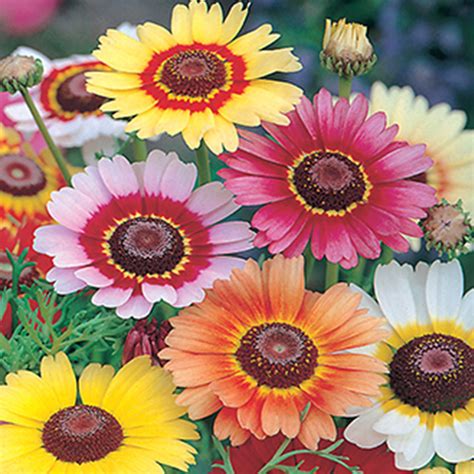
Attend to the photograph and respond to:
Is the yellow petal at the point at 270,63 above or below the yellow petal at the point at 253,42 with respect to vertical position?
below

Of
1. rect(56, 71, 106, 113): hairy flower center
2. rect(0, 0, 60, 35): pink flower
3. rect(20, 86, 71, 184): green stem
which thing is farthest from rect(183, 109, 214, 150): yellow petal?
rect(0, 0, 60, 35): pink flower

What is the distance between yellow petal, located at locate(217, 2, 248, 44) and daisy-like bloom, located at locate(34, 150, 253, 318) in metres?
0.07

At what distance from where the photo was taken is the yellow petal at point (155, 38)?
1.82ft

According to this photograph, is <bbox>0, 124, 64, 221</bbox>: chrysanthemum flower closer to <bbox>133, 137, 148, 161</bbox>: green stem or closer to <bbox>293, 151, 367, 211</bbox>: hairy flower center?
<bbox>133, 137, 148, 161</bbox>: green stem

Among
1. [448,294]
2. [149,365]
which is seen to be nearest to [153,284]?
[149,365]

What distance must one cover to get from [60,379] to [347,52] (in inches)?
8.4

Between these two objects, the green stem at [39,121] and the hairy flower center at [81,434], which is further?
the green stem at [39,121]

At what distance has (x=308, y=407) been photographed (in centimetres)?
45

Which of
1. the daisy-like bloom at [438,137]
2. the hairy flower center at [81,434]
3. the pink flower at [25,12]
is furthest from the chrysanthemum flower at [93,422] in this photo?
the pink flower at [25,12]

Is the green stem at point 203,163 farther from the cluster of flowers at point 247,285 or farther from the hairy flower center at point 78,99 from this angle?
the hairy flower center at point 78,99

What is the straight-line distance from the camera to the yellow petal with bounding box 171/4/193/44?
1.83 ft

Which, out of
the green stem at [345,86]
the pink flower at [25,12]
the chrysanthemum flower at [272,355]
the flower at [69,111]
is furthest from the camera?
the pink flower at [25,12]

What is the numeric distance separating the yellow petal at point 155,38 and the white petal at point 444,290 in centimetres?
18

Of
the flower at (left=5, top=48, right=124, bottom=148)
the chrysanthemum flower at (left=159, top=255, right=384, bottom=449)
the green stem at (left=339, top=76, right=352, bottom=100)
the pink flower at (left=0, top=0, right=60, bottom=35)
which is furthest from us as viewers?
the pink flower at (left=0, top=0, right=60, bottom=35)
